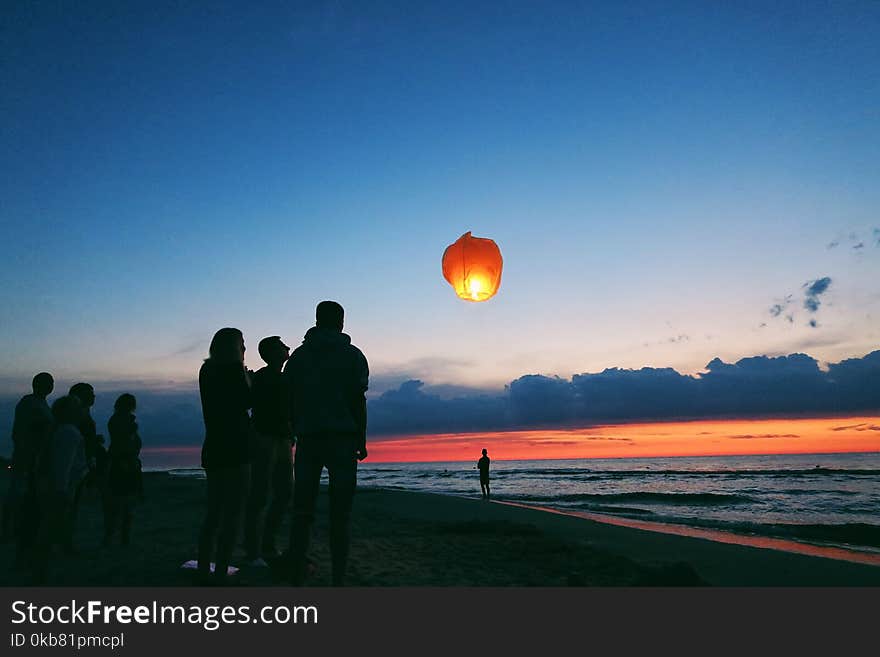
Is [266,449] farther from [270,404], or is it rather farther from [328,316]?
[328,316]

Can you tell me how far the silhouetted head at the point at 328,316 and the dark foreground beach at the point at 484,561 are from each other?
2.06m

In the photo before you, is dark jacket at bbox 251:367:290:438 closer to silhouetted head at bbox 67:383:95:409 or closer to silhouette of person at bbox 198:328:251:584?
silhouette of person at bbox 198:328:251:584

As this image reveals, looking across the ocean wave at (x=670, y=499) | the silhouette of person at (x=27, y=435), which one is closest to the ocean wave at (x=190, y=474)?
the ocean wave at (x=670, y=499)

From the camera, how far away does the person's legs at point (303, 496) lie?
3551 millimetres

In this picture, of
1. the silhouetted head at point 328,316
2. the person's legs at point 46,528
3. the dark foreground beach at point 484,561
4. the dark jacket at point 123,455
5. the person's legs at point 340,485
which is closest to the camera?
the person's legs at point 340,485

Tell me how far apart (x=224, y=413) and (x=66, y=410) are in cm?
160

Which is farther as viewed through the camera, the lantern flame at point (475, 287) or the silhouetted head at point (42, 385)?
the lantern flame at point (475, 287)

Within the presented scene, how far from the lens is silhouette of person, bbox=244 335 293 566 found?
4.71 m

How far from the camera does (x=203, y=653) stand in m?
2.70

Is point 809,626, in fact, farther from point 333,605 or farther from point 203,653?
point 203,653

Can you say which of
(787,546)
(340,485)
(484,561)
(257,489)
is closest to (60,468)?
(257,489)

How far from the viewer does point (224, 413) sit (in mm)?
3754

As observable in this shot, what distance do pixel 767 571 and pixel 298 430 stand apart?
5676 mm

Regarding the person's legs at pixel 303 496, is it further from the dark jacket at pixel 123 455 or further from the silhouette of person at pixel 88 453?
the dark jacket at pixel 123 455
